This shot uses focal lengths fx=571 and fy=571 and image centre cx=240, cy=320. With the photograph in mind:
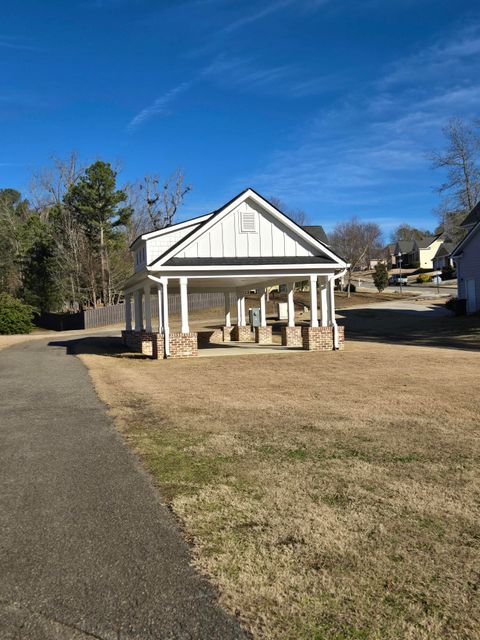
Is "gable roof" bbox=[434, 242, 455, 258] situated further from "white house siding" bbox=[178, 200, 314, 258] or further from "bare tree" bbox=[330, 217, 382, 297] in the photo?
"white house siding" bbox=[178, 200, 314, 258]

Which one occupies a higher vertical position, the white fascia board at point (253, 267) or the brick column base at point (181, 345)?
the white fascia board at point (253, 267)

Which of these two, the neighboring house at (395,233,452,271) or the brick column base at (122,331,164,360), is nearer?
the brick column base at (122,331,164,360)

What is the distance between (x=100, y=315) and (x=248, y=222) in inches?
1127

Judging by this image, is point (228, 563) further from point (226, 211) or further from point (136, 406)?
point (226, 211)

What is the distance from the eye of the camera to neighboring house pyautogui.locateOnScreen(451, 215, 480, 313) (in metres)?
34.0

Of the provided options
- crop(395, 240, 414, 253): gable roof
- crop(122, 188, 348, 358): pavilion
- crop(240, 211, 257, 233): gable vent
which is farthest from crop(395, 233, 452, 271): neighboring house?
crop(240, 211, 257, 233): gable vent

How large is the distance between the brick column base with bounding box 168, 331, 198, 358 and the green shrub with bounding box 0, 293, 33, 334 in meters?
27.5

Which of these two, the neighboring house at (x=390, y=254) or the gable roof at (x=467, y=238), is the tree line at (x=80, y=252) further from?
the neighboring house at (x=390, y=254)

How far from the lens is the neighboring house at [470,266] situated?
33969 mm

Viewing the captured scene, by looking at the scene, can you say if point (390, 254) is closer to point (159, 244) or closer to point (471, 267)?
point (471, 267)

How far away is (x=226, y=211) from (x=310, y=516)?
16.4 metres

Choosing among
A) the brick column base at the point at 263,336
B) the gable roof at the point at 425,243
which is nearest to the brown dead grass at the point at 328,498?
the brick column base at the point at 263,336

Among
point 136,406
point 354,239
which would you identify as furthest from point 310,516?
point 354,239

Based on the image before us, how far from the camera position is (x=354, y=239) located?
7806cm
